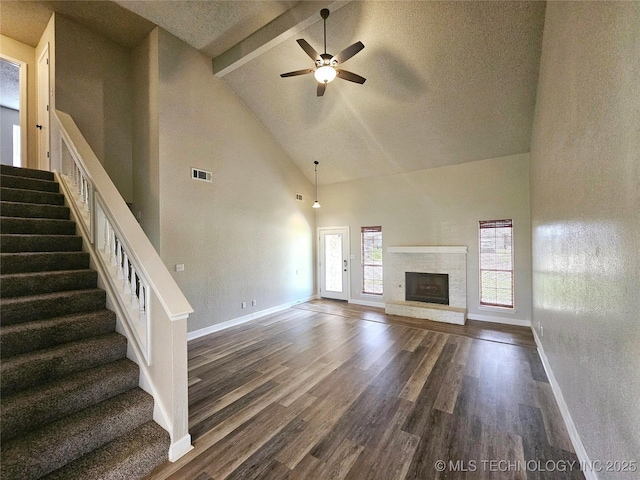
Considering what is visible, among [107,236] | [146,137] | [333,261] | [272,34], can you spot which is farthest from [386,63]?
[333,261]

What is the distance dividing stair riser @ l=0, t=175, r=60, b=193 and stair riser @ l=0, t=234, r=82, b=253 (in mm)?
1083

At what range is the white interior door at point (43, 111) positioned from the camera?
3.93 metres

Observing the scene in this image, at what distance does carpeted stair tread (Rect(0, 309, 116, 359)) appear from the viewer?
1774 millimetres

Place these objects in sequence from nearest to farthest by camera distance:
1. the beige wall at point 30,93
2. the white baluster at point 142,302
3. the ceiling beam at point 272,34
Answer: the white baluster at point 142,302 → the ceiling beam at point 272,34 → the beige wall at point 30,93

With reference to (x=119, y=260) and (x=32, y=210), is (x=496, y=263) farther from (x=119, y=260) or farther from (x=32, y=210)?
(x=32, y=210)

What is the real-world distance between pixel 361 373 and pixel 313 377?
0.58 metres

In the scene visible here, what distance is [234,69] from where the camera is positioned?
14.6ft

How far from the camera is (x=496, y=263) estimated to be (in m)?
4.90

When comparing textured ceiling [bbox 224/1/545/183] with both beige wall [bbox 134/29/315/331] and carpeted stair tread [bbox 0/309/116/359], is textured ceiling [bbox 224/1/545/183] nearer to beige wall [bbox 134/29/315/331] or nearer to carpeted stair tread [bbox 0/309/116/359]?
beige wall [bbox 134/29/315/331]

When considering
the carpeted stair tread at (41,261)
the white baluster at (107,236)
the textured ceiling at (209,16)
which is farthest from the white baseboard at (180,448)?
the textured ceiling at (209,16)

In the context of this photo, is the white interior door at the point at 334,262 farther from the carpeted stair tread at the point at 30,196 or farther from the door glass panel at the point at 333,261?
the carpeted stair tread at the point at 30,196

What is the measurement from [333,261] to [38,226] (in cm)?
551

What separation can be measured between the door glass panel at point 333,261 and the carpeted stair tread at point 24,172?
5365 millimetres

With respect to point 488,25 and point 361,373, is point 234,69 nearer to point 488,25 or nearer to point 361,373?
point 488,25
